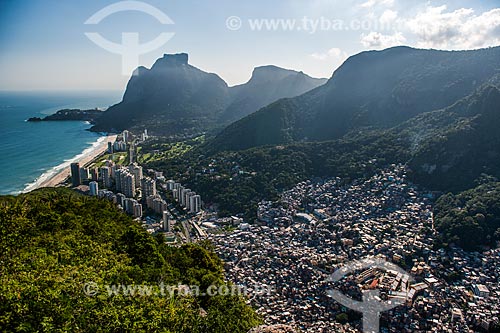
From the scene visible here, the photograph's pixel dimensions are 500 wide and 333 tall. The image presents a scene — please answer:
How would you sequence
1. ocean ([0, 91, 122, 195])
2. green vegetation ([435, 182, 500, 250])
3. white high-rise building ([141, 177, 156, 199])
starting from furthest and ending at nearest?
ocean ([0, 91, 122, 195]) < white high-rise building ([141, 177, 156, 199]) < green vegetation ([435, 182, 500, 250])

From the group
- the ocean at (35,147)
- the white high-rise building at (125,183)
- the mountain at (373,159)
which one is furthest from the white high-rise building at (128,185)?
the ocean at (35,147)

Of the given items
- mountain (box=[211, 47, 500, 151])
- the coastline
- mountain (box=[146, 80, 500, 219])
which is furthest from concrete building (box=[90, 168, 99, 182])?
mountain (box=[211, 47, 500, 151])

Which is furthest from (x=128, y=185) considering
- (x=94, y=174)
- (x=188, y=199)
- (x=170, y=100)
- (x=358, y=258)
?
(x=170, y=100)

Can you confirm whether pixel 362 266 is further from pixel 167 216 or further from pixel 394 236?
pixel 167 216

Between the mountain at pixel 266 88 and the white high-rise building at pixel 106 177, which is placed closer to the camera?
the white high-rise building at pixel 106 177

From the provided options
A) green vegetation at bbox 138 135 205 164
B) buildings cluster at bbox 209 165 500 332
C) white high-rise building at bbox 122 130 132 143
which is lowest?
buildings cluster at bbox 209 165 500 332

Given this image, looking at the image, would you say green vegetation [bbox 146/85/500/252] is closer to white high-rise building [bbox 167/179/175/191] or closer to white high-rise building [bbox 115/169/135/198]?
white high-rise building [bbox 167/179/175/191]

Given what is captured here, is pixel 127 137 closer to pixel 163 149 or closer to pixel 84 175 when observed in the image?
pixel 163 149

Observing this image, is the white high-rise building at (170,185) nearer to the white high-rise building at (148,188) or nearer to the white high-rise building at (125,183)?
the white high-rise building at (148,188)

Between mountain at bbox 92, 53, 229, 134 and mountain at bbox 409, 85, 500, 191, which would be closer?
mountain at bbox 409, 85, 500, 191
